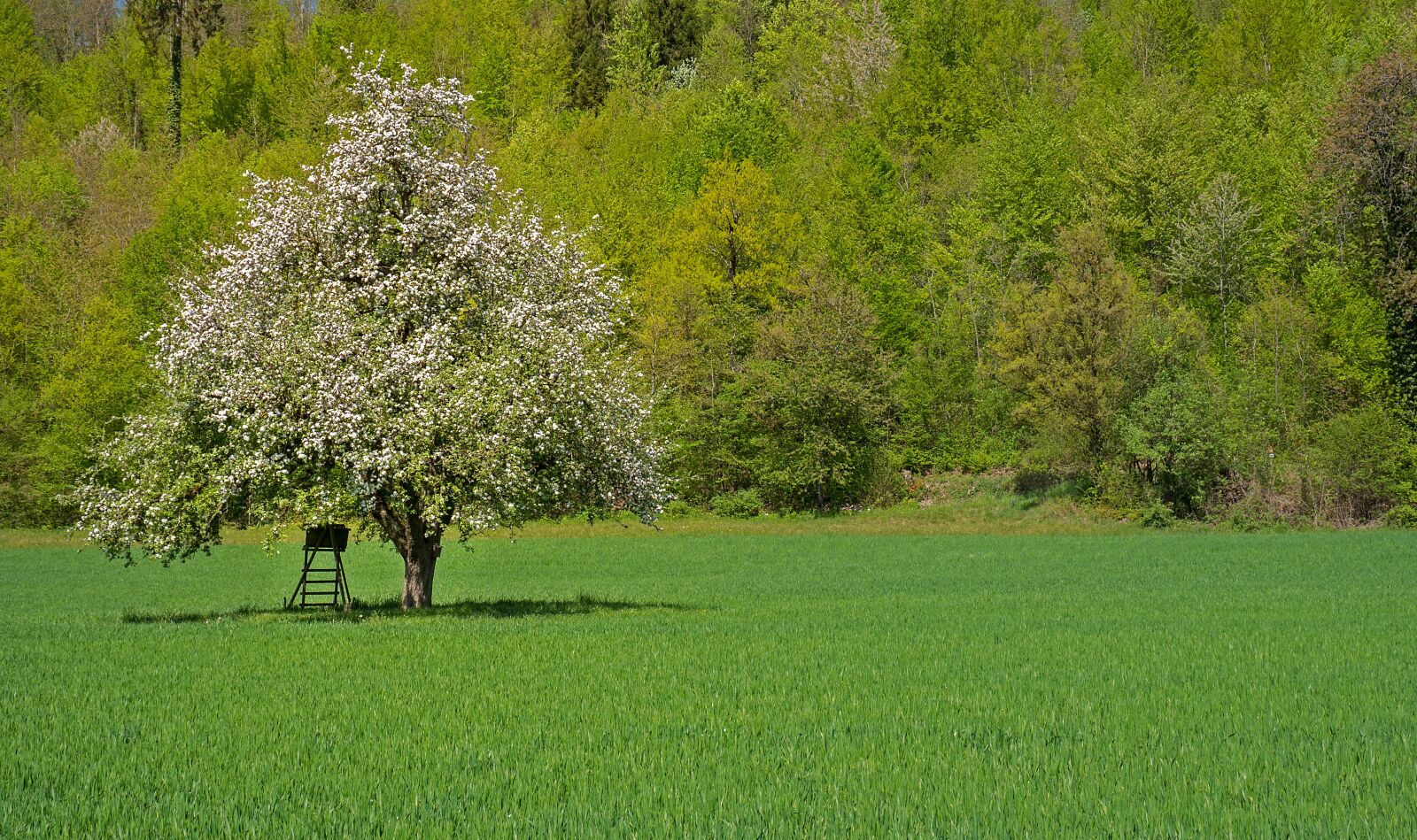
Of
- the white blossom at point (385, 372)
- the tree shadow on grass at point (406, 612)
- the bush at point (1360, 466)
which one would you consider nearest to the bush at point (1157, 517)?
the bush at point (1360, 466)

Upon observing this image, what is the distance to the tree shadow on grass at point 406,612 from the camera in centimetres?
2761

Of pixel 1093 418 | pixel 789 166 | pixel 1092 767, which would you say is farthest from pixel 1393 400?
pixel 1092 767

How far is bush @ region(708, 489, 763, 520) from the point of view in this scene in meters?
73.6

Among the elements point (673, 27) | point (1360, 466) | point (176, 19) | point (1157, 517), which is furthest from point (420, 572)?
point (673, 27)

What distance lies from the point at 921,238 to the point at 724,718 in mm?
75555

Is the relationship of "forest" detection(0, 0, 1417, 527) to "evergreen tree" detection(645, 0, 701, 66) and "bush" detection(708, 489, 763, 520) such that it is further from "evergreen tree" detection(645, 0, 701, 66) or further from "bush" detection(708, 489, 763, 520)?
"evergreen tree" detection(645, 0, 701, 66)

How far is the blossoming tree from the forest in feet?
77.8

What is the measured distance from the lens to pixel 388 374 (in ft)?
81.3

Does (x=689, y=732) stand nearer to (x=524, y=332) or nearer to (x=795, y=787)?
(x=795, y=787)

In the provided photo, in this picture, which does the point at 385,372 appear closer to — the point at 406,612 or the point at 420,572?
the point at 420,572

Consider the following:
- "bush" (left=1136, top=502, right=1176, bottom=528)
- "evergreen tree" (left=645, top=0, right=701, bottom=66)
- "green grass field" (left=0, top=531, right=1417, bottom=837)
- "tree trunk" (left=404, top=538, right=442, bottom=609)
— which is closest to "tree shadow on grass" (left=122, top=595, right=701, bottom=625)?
"green grass field" (left=0, top=531, right=1417, bottom=837)

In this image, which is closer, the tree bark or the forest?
the tree bark

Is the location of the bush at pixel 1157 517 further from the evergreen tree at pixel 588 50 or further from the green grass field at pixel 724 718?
the evergreen tree at pixel 588 50

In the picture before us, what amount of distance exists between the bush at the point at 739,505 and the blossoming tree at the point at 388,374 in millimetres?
44324
